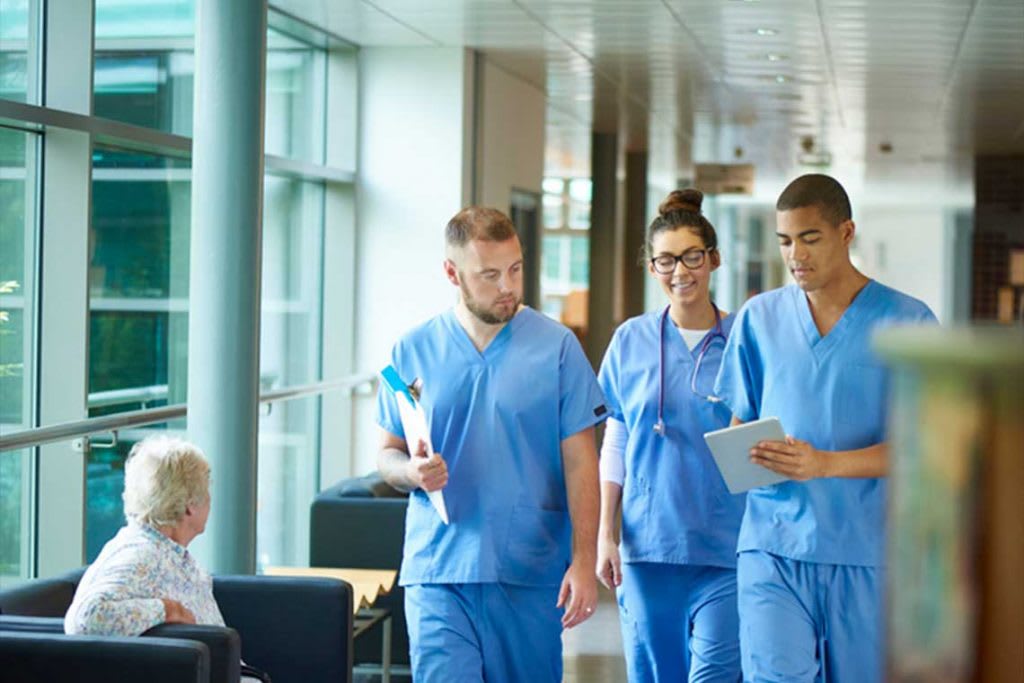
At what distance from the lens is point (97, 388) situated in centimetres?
530

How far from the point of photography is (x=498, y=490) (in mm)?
3432

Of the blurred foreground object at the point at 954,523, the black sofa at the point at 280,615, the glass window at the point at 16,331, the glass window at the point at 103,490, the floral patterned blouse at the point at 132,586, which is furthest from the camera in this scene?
the glass window at the point at 103,490

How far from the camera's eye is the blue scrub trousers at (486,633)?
3375mm

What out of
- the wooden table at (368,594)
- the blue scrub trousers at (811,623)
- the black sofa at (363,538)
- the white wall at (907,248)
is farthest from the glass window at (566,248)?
the white wall at (907,248)

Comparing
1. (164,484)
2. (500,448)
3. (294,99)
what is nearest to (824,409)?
(500,448)

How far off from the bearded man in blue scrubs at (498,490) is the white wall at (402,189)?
4.66m

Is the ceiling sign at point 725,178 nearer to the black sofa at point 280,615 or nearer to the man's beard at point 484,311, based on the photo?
the black sofa at point 280,615

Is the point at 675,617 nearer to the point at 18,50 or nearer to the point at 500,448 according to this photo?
the point at 500,448

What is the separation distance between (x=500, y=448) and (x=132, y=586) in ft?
2.85

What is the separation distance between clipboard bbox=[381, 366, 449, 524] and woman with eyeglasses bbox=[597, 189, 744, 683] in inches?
29.3

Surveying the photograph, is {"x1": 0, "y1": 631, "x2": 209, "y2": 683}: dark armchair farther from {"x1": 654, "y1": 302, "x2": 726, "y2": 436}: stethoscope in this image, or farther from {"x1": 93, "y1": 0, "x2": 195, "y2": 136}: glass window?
{"x1": 93, "y1": 0, "x2": 195, "y2": 136}: glass window

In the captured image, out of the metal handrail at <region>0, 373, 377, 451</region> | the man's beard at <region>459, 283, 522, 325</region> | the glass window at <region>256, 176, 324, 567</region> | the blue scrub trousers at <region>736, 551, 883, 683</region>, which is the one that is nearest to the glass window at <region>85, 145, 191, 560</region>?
the metal handrail at <region>0, 373, 377, 451</region>

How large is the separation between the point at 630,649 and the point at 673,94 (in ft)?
23.3

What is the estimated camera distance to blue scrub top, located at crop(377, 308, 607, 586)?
11.2 feet
